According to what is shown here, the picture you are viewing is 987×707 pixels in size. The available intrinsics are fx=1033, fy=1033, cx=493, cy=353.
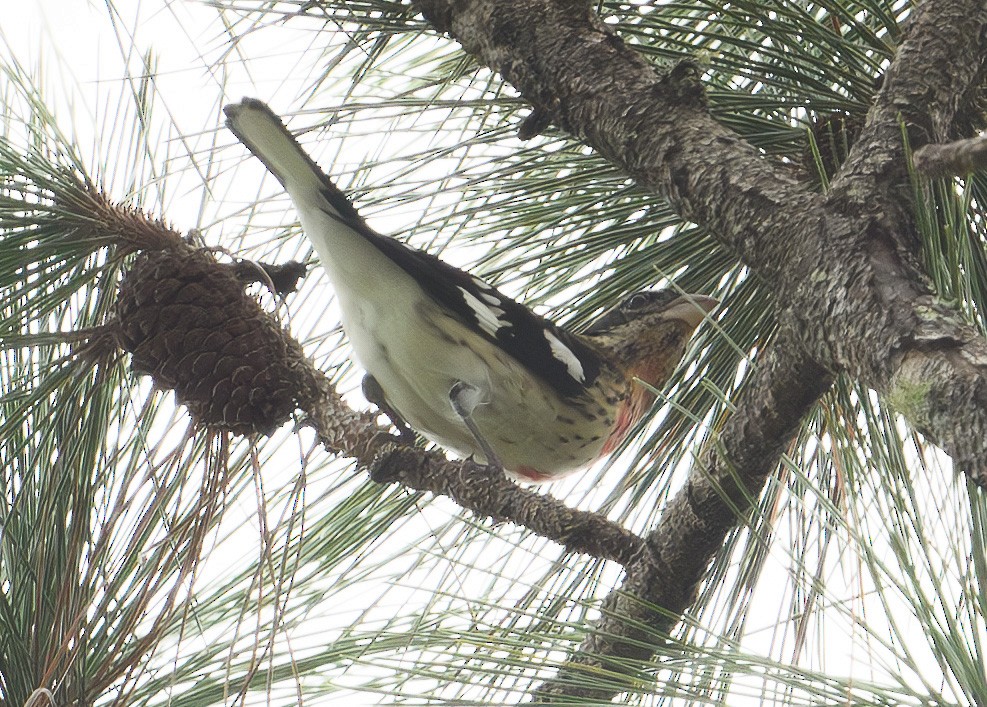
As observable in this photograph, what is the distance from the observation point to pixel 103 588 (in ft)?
4.97

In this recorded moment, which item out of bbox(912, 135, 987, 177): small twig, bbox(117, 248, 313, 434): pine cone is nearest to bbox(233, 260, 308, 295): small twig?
bbox(117, 248, 313, 434): pine cone

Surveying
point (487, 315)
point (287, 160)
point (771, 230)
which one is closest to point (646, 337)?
point (487, 315)

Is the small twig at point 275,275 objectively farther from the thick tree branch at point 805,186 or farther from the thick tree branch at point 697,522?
the thick tree branch at point 697,522

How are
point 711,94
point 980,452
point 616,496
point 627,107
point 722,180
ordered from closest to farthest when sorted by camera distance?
point 980,452
point 722,180
point 627,107
point 711,94
point 616,496

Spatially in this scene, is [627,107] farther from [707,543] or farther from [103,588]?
[103,588]

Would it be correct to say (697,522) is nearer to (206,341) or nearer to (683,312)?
(206,341)

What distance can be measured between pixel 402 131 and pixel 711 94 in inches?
24.2

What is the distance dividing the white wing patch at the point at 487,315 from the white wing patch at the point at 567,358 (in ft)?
0.35

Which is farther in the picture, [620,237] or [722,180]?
[620,237]

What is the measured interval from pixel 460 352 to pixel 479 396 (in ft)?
0.31

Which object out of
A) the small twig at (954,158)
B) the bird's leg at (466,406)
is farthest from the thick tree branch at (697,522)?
the bird's leg at (466,406)

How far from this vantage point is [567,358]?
211cm

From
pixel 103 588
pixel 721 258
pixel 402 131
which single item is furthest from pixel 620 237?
pixel 103 588

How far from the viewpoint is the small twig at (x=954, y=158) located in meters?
0.68
